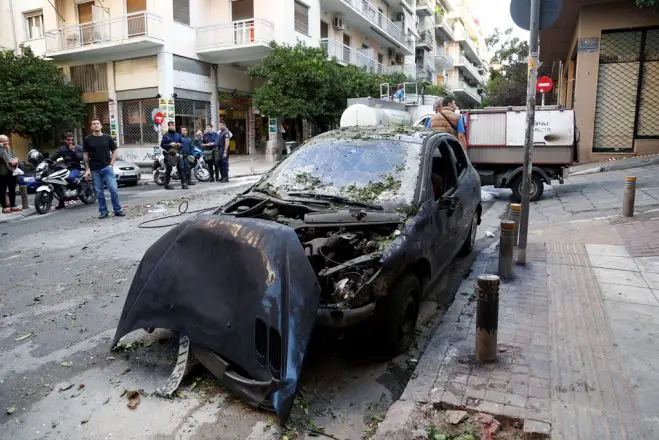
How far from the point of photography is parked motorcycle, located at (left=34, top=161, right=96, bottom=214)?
35.4 feet

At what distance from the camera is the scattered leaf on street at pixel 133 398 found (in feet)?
10.5

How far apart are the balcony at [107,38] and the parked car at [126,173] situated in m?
8.26

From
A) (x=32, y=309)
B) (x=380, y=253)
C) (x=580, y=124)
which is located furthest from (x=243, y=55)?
(x=380, y=253)

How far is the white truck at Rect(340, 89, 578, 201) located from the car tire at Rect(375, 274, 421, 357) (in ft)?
25.0

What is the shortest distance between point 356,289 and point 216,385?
1192mm

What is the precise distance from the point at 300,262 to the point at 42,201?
32.3ft

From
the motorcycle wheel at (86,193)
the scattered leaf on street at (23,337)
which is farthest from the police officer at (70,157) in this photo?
the scattered leaf on street at (23,337)

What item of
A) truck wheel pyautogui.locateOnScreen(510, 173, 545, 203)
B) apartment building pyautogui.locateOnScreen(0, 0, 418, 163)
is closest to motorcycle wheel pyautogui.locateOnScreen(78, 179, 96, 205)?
truck wheel pyautogui.locateOnScreen(510, 173, 545, 203)

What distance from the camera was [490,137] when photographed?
10.9 m

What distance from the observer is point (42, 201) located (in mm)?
10781

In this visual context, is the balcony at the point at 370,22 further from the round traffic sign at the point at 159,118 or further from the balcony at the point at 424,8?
the round traffic sign at the point at 159,118

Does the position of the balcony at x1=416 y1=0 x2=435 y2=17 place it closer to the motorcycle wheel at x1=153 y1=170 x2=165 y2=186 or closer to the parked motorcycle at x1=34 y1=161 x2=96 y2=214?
the motorcycle wheel at x1=153 y1=170 x2=165 y2=186

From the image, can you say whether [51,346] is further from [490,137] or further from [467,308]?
[490,137]

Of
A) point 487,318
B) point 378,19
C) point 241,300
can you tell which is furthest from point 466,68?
point 241,300
